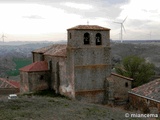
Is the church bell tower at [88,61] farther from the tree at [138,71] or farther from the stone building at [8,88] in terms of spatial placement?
the stone building at [8,88]

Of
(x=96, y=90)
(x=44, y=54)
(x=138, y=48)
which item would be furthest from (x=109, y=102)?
(x=138, y=48)

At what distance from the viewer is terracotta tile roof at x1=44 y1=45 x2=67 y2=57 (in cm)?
3188

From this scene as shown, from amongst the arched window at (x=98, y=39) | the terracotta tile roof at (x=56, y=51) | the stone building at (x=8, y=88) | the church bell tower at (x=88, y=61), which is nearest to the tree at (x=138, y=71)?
the church bell tower at (x=88, y=61)

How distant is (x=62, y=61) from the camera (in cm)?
3158

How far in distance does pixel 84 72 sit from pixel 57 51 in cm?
534

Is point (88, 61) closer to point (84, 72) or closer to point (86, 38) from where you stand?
point (84, 72)

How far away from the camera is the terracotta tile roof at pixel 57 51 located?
3188cm

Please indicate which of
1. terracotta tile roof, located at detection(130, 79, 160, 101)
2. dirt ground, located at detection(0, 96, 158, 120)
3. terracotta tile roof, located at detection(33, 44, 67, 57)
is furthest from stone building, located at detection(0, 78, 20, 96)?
dirt ground, located at detection(0, 96, 158, 120)

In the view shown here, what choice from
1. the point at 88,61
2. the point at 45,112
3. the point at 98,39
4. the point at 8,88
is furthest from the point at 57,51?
the point at 8,88

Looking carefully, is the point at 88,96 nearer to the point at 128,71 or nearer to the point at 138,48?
the point at 128,71

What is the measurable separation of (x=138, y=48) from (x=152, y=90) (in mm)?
75443

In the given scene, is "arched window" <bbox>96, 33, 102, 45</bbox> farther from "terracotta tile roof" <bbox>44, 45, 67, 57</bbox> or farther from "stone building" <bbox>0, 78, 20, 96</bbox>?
"stone building" <bbox>0, 78, 20, 96</bbox>

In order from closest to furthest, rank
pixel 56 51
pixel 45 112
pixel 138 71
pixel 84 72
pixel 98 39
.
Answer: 1. pixel 45 112
2. pixel 84 72
3. pixel 98 39
4. pixel 56 51
5. pixel 138 71

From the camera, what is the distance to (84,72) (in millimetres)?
29984
